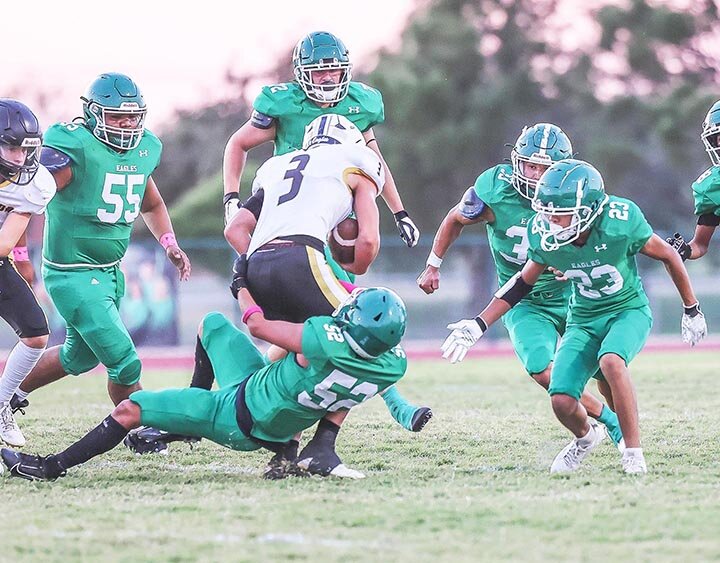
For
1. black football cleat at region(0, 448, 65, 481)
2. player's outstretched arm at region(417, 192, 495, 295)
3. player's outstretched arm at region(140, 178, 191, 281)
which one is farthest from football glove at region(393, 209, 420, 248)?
black football cleat at region(0, 448, 65, 481)

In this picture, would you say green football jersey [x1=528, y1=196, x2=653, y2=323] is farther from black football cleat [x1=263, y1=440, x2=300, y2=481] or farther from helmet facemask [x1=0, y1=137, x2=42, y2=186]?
helmet facemask [x1=0, y1=137, x2=42, y2=186]

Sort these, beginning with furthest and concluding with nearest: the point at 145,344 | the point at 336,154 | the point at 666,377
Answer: the point at 145,344 → the point at 666,377 → the point at 336,154

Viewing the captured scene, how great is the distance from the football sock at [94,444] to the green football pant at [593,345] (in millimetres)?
1864

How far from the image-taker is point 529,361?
18.7 feet

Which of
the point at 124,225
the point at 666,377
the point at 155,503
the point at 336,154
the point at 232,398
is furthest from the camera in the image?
the point at 666,377

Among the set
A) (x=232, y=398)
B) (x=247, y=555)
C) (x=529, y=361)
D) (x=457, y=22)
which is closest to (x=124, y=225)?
(x=232, y=398)

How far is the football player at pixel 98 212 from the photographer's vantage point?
233 inches

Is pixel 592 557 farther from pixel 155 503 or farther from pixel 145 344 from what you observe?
pixel 145 344

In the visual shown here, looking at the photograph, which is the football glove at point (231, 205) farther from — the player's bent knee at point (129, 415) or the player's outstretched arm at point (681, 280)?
the player's outstretched arm at point (681, 280)

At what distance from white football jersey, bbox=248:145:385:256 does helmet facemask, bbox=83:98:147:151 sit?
0.97m

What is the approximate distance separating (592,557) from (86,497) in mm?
1977

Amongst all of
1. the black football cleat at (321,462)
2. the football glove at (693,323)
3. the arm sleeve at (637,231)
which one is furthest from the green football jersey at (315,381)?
the football glove at (693,323)

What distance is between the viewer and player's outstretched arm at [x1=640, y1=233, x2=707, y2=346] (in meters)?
5.25

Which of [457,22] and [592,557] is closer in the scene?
[592,557]
